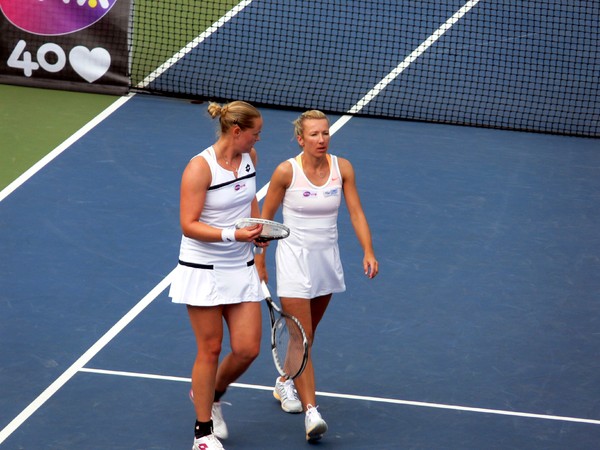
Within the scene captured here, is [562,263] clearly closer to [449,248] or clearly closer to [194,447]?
[449,248]

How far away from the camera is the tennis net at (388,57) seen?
48.1 ft

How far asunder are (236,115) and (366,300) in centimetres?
325

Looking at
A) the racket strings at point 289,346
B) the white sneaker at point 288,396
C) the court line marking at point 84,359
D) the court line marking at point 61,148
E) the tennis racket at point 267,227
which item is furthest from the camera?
the court line marking at point 61,148

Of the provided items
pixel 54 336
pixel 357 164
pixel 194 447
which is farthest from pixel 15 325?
pixel 357 164

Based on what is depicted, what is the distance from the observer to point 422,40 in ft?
54.2

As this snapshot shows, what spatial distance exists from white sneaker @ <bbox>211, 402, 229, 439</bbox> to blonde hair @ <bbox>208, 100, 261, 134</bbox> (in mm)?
1868

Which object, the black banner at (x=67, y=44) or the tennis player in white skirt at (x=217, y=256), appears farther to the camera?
the black banner at (x=67, y=44)

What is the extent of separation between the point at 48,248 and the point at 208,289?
3.94 metres

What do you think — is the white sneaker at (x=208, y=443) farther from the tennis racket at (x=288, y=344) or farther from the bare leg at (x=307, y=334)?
the bare leg at (x=307, y=334)

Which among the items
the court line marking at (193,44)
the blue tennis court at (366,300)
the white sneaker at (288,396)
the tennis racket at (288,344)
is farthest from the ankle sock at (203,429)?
the court line marking at (193,44)

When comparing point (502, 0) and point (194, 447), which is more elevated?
point (502, 0)

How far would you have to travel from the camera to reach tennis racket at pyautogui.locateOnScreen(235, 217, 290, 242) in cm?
693

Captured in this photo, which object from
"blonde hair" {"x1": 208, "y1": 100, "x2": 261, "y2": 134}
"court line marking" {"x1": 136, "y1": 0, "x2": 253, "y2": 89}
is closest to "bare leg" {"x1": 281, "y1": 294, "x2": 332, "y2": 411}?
"blonde hair" {"x1": 208, "y1": 100, "x2": 261, "y2": 134}

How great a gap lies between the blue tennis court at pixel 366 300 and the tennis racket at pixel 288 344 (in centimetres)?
60
